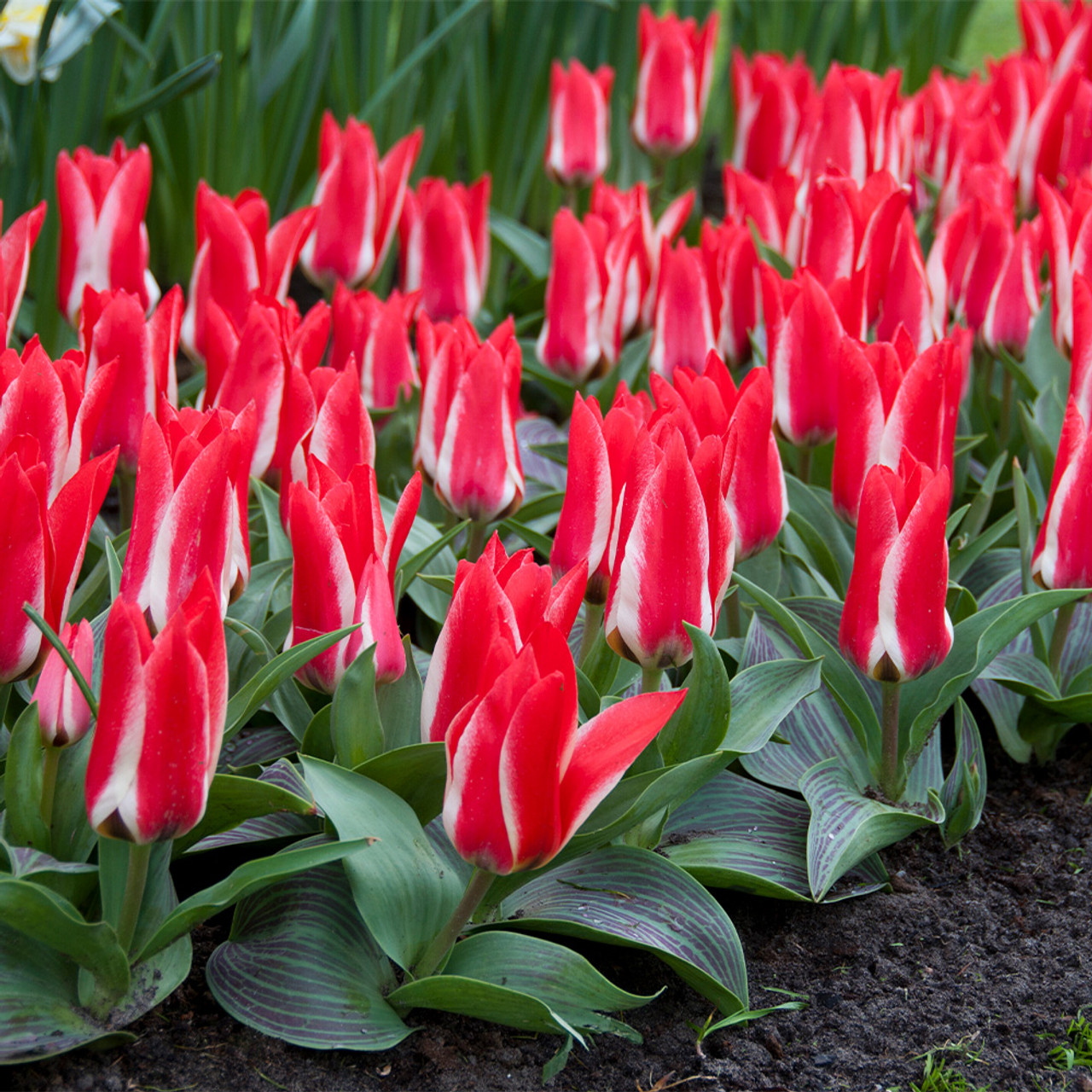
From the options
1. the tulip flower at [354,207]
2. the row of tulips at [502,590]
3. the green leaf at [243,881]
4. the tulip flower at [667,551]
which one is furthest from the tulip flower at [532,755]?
the tulip flower at [354,207]

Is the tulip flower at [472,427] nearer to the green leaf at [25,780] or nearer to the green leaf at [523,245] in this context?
the green leaf at [25,780]

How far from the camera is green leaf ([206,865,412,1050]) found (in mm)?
1239

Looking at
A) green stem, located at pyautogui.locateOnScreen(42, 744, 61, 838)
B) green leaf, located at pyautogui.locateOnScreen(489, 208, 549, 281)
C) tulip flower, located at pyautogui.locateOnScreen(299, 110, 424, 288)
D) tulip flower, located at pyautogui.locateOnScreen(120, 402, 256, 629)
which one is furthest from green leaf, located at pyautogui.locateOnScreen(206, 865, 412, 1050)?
green leaf, located at pyautogui.locateOnScreen(489, 208, 549, 281)

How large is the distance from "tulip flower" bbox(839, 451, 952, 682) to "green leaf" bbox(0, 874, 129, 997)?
83 cm

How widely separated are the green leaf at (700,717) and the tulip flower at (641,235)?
101 centimetres

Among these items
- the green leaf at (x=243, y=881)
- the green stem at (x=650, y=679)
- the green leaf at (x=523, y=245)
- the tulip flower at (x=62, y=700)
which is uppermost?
the green leaf at (x=523, y=245)

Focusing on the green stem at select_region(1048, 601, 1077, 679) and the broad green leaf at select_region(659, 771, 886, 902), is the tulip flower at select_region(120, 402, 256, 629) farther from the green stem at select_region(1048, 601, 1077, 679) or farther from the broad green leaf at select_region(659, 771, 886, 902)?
the green stem at select_region(1048, 601, 1077, 679)

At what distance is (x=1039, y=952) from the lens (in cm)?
151

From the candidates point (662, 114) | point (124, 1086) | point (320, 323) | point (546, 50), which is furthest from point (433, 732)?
point (546, 50)

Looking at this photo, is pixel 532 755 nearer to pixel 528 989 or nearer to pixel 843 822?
pixel 528 989

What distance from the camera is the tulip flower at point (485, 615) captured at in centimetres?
112

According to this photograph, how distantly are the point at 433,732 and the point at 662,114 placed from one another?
2509mm

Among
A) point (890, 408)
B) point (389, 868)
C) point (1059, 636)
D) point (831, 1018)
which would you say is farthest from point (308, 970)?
point (1059, 636)

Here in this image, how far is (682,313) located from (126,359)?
907mm
